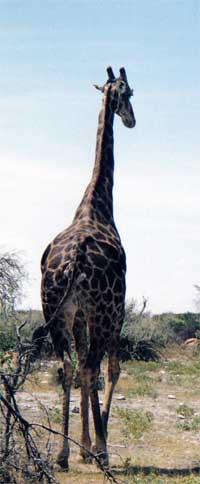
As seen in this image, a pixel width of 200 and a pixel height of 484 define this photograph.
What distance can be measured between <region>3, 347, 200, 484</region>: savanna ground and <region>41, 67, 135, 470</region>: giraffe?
1.21 feet

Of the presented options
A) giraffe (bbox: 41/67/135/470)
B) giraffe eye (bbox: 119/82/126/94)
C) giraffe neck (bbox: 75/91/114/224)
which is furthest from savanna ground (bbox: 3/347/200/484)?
giraffe eye (bbox: 119/82/126/94)

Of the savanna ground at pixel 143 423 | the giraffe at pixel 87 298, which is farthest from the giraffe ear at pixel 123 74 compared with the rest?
the savanna ground at pixel 143 423

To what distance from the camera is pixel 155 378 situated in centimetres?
1630

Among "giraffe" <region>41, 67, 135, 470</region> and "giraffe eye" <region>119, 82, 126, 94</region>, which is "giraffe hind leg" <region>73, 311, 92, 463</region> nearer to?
"giraffe" <region>41, 67, 135, 470</region>

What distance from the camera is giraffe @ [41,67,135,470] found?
8.42 metres

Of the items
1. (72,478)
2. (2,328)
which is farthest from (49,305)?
(2,328)

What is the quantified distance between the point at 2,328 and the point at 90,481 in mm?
6608

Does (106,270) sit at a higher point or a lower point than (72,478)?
higher

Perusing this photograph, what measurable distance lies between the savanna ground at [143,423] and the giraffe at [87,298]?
1.21 feet

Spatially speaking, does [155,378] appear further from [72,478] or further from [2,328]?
[72,478]

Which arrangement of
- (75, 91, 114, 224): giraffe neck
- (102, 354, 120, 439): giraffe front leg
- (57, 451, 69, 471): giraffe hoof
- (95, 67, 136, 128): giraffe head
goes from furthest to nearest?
(95, 67, 136, 128): giraffe head
(75, 91, 114, 224): giraffe neck
(102, 354, 120, 439): giraffe front leg
(57, 451, 69, 471): giraffe hoof

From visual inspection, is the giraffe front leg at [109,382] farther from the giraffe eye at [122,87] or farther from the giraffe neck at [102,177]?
the giraffe eye at [122,87]

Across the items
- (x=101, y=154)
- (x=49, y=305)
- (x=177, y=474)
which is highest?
(x=101, y=154)

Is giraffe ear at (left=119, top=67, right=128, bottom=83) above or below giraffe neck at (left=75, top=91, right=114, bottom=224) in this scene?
above
